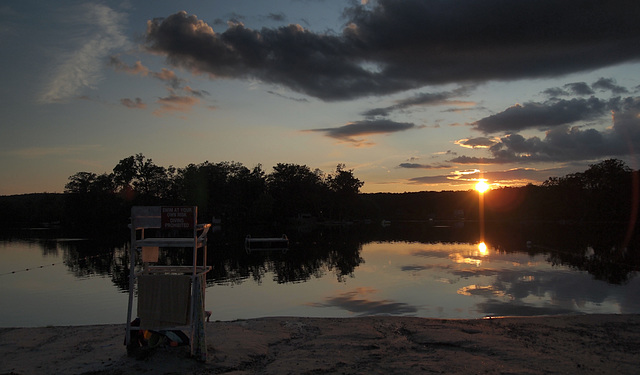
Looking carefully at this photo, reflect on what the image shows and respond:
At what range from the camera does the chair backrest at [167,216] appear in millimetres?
9062

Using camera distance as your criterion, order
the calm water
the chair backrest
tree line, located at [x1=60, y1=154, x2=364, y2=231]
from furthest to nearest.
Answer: tree line, located at [x1=60, y1=154, x2=364, y2=231], the calm water, the chair backrest

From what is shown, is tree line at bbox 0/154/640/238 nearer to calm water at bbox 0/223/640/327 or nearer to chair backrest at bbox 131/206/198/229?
calm water at bbox 0/223/640/327

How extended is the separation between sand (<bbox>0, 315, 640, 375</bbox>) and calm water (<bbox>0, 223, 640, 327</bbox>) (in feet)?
15.5

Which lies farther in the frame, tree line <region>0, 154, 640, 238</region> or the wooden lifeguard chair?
tree line <region>0, 154, 640, 238</region>

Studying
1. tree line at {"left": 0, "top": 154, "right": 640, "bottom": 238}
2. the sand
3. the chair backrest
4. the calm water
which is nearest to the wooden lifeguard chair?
the chair backrest

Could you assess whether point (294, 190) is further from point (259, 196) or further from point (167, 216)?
point (167, 216)

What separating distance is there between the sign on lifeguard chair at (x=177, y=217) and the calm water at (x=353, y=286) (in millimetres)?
9866

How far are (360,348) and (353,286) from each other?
14657 millimetres

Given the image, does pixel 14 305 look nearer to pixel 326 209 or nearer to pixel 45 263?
pixel 45 263

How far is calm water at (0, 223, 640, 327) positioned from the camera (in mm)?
18484

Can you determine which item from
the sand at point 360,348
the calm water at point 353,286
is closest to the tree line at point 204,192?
the calm water at point 353,286

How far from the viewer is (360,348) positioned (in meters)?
10.6

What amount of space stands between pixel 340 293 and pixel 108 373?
1533 cm

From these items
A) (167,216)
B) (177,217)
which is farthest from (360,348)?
(167,216)
